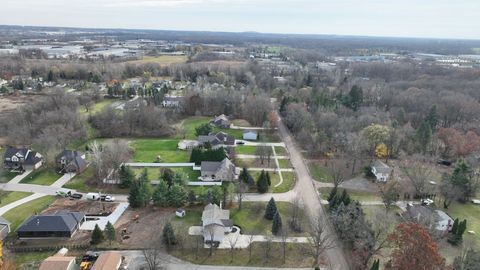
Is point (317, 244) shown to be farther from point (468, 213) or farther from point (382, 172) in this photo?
point (382, 172)

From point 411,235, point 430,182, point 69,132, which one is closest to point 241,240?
point 411,235

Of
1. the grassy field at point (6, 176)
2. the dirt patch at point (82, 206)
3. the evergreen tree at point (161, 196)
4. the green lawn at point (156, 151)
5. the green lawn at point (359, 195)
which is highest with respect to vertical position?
the evergreen tree at point (161, 196)

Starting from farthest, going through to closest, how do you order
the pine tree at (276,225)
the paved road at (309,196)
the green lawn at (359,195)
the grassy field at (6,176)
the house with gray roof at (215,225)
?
the grassy field at (6,176), the green lawn at (359,195), the pine tree at (276,225), the house with gray roof at (215,225), the paved road at (309,196)

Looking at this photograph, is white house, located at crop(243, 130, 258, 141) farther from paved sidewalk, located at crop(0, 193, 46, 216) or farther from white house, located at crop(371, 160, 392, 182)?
paved sidewalk, located at crop(0, 193, 46, 216)

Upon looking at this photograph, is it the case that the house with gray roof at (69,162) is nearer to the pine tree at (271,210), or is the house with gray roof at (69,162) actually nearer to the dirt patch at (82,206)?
the dirt patch at (82,206)

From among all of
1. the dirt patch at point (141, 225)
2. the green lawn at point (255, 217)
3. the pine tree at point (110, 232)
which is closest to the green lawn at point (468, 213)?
the green lawn at point (255, 217)

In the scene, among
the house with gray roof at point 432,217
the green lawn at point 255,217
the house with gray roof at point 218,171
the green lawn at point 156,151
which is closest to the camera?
the house with gray roof at point 432,217

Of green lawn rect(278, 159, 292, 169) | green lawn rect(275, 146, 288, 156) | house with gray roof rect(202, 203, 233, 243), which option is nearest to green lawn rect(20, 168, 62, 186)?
house with gray roof rect(202, 203, 233, 243)

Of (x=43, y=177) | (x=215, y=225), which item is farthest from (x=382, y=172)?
(x=43, y=177)
